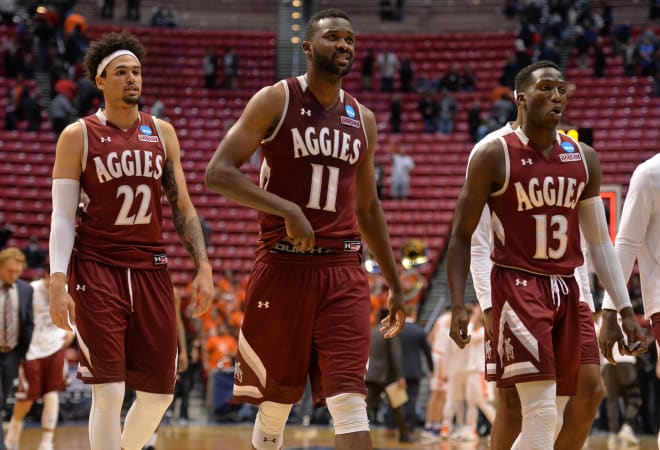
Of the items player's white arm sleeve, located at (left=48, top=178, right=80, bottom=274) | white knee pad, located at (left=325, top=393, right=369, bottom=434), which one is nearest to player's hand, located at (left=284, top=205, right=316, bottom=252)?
white knee pad, located at (left=325, top=393, right=369, bottom=434)

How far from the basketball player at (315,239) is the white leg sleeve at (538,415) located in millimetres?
768

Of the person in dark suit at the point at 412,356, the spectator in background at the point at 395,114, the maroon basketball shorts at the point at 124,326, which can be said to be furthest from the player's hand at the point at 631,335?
the spectator in background at the point at 395,114

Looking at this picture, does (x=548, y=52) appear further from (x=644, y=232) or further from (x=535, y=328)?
(x=535, y=328)

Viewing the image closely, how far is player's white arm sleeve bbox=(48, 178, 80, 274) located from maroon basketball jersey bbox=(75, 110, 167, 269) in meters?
0.10

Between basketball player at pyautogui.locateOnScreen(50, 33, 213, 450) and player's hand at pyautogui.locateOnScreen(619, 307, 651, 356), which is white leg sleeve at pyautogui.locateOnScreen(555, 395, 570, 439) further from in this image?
basketball player at pyautogui.locateOnScreen(50, 33, 213, 450)

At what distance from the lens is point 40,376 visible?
39.6 ft

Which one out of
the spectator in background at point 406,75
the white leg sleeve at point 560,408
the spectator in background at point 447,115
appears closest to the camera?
the white leg sleeve at point 560,408

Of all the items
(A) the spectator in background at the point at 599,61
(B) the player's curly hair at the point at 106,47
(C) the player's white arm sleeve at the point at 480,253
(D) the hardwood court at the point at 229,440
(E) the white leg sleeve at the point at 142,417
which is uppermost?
(A) the spectator in background at the point at 599,61

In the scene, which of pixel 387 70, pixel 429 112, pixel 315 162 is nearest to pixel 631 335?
pixel 315 162

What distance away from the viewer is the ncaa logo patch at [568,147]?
5.84 meters

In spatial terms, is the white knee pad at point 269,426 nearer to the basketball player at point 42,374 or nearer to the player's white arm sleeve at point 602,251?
the player's white arm sleeve at point 602,251

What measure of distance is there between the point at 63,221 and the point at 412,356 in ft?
32.1

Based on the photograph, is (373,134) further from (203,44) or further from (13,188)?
(203,44)

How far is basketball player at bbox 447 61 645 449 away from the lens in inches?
220
